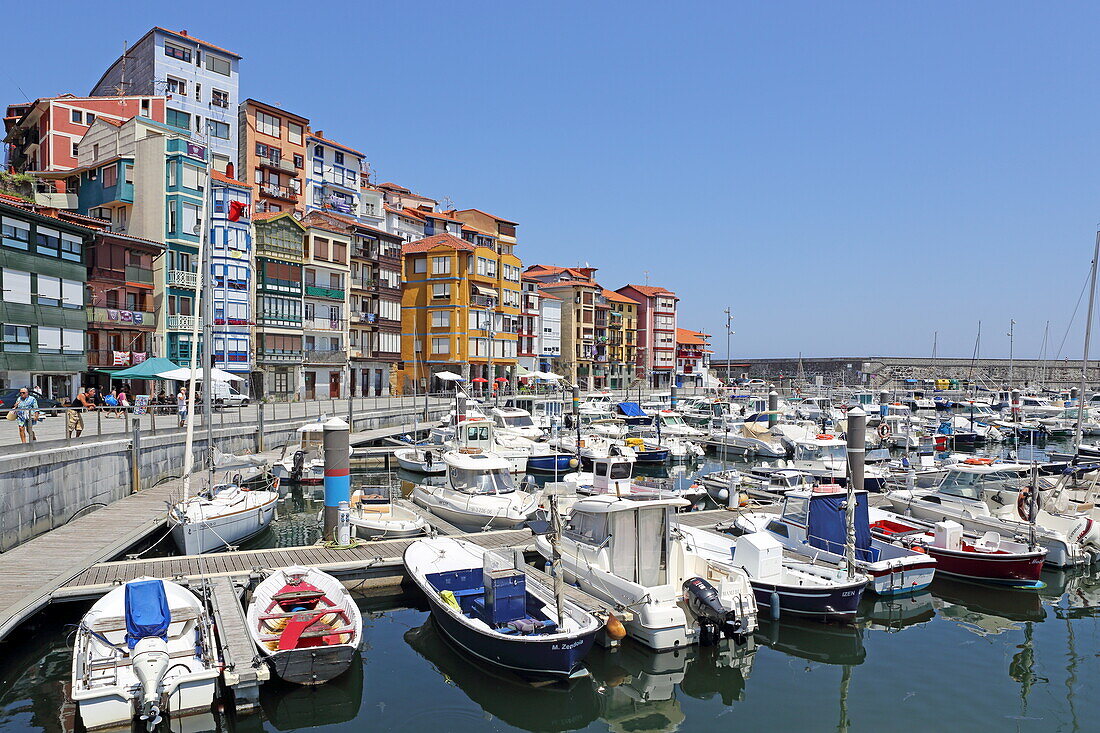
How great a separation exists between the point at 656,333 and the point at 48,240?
86.0 m

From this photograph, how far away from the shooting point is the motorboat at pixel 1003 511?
75.9ft

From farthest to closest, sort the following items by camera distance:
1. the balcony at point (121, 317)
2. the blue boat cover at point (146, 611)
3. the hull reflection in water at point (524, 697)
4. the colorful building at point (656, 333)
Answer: the colorful building at point (656, 333)
the balcony at point (121, 317)
the hull reflection in water at point (524, 697)
the blue boat cover at point (146, 611)

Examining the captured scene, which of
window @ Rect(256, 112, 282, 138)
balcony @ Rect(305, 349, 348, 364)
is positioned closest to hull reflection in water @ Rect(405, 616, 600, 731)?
balcony @ Rect(305, 349, 348, 364)

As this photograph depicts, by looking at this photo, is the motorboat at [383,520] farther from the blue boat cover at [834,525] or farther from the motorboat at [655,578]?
the blue boat cover at [834,525]

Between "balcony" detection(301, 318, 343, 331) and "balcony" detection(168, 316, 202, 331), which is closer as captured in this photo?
"balcony" detection(168, 316, 202, 331)

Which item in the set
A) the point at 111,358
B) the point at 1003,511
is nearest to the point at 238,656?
the point at 1003,511

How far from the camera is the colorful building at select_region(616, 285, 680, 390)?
4547 inches

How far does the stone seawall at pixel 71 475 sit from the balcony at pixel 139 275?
2123 centimetres

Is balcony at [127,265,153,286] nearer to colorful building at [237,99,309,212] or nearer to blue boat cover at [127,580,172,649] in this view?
colorful building at [237,99,309,212]

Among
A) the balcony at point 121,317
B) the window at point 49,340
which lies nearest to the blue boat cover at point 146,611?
the window at point 49,340

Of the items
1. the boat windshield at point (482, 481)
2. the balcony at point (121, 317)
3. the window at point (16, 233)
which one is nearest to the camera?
the boat windshield at point (482, 481)

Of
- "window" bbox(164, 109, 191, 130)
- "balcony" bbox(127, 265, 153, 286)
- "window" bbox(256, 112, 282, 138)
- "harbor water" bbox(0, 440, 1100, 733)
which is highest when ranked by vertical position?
→ "window" bbox(256, 112, 282, 138)

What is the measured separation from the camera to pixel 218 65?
73062mm

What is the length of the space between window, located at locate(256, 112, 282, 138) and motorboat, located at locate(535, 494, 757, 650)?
68.3m
